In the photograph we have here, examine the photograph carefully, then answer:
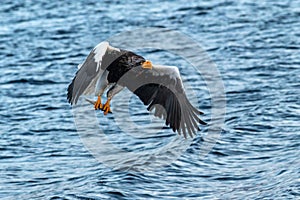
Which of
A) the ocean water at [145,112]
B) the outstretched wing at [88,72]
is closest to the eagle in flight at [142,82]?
the outstretched wing at [88,72]

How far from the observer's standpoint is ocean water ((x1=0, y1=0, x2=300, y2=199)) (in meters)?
12.9

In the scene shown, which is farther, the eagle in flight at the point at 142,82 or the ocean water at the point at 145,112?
the ocean water at the point at 145,112

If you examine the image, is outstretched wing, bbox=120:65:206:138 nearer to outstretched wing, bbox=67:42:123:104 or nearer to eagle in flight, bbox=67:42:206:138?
eagle in flight, bbox=67:42:206:138

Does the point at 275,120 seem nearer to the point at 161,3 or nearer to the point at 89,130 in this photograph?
the point at 89,130

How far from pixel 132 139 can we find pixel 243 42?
6.68 meters

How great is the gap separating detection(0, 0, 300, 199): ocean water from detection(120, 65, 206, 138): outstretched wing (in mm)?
1842

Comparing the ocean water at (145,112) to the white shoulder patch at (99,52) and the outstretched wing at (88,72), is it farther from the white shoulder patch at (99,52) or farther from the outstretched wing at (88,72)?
the white shoulder patch at (99,52)

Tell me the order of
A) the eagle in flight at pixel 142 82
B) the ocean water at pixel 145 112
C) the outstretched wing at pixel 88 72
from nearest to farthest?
the outstretched wing at pixel 88 72 → the eagle in flight at pixel 142 82 → the ocean water at pixel 145 112

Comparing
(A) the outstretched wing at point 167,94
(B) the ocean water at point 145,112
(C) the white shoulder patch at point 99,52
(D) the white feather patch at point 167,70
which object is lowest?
(B) the ocean water at point 145,112

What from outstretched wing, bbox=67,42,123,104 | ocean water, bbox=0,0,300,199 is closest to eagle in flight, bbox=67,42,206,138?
outstretched wing, bbox=67,42,123,104

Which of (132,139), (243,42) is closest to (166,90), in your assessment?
(132,139)

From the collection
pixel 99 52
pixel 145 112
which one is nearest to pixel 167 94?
pixel 99 52

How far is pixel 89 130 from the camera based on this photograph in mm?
16016

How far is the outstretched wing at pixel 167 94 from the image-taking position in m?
10.7
